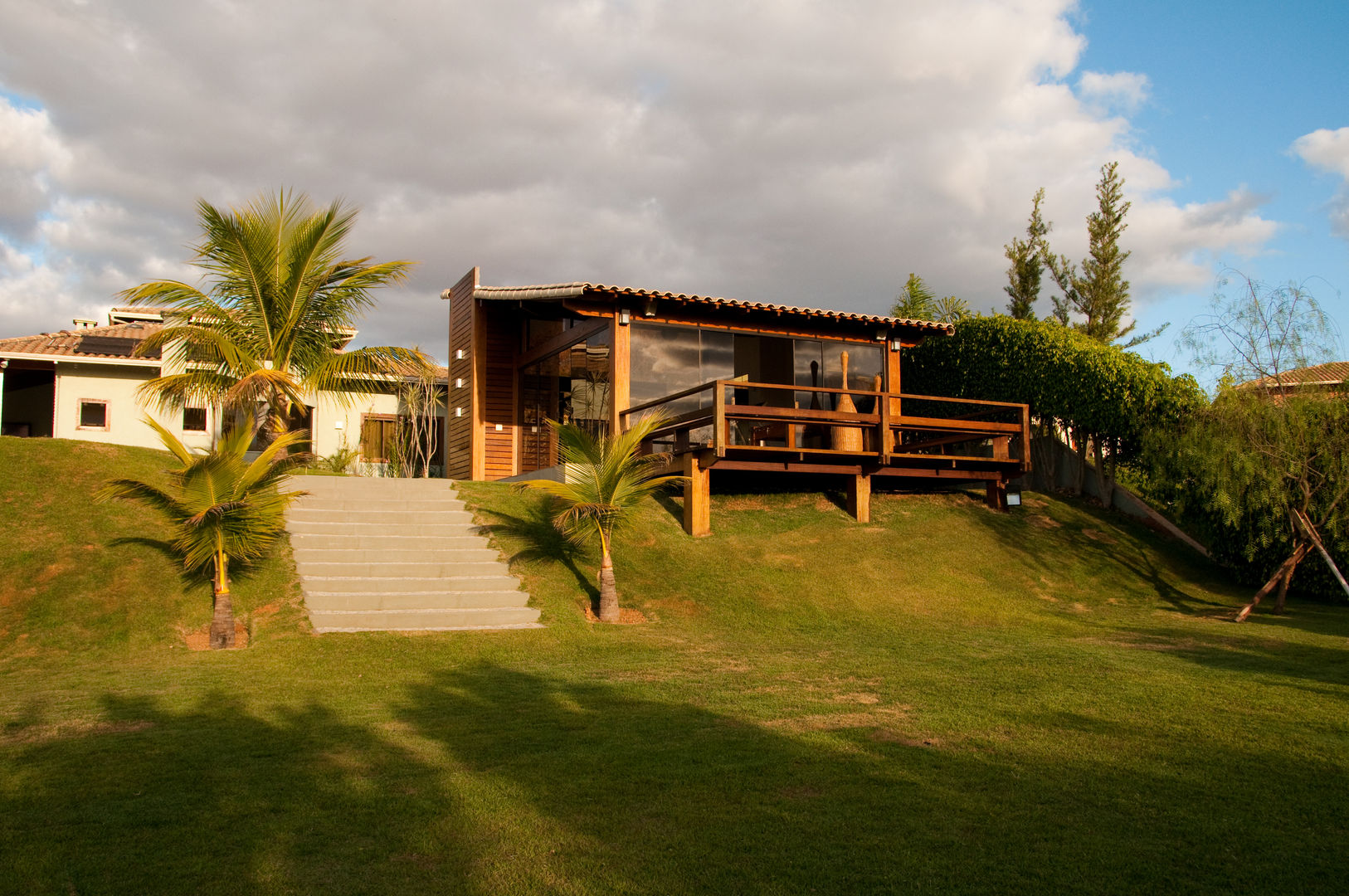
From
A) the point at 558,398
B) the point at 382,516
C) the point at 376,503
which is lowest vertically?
the point at 382,516

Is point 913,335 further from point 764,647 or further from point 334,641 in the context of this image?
point 334,641

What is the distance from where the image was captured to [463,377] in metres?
21.2

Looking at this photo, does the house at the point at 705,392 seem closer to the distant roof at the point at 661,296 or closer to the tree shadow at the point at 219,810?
the distant roof at the point at 661,296

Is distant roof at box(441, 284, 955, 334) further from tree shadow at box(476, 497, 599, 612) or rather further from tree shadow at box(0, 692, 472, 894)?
tree shadow at box(0, 692, 472, 894)

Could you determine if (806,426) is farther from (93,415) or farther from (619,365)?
(93,415)

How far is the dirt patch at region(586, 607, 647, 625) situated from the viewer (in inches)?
481

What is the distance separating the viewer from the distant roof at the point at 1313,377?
13.5 m

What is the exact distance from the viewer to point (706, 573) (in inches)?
546

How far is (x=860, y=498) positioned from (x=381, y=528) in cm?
811

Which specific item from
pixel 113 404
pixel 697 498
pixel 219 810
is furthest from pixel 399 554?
pixel 113 404

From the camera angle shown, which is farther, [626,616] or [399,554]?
[399,554]

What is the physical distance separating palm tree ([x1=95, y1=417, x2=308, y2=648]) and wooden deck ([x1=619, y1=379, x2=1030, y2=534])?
647 cm

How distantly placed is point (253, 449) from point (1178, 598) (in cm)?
1826

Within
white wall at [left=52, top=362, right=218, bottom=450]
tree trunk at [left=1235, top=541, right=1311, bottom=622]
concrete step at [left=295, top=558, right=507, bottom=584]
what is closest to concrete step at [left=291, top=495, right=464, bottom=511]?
concrete step at [left=295, top=558, right=507, bottom=584]
